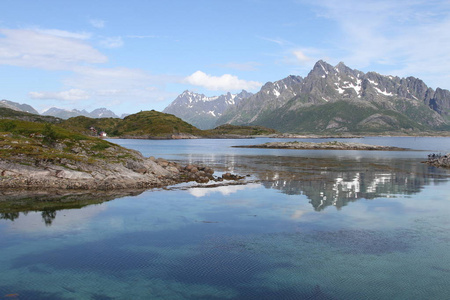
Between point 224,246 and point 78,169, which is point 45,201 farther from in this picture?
point 224,246

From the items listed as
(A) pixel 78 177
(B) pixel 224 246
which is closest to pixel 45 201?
(A) pixel 78 177

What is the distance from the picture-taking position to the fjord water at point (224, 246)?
18781 mm

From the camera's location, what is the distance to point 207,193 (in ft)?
153

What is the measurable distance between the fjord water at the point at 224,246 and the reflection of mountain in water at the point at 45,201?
122mm

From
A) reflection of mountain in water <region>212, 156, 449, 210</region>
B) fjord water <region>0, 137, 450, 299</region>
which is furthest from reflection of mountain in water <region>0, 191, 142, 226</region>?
reflection of mountain in water <region>212, 156, 449, 210</region>

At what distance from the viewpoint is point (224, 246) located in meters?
25.4

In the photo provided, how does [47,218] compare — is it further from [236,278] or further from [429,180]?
[429,180]

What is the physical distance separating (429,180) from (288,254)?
51.2 metres

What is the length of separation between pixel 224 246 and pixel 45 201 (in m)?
24.9

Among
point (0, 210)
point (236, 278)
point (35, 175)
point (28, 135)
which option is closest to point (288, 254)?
point (236, 278)

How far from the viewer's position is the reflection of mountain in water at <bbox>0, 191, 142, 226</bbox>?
3398cm

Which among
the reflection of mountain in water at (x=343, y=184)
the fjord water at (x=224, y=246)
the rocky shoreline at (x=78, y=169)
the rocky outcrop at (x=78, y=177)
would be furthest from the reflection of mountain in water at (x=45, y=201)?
the reflection of mountain in water at (x=343, y=184)

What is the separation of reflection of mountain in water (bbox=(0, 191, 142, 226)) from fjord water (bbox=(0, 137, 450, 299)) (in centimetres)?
12

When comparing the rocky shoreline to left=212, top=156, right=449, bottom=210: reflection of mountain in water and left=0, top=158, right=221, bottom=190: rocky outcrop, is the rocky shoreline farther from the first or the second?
left=212, top=156, right=449, bottom=210: reflection of mountain in water
